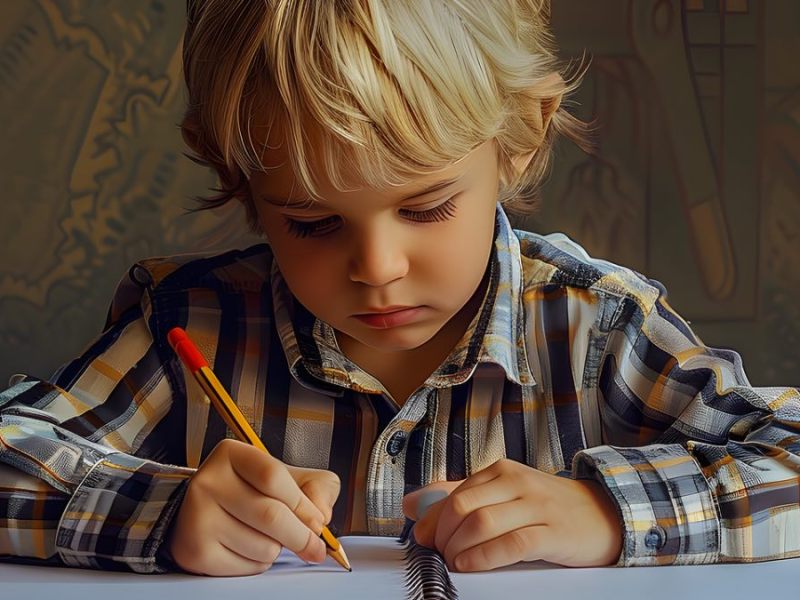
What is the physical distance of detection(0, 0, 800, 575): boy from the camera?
1.74 feet

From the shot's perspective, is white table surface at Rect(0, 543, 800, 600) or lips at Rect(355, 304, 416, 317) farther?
lips at Rect(355, 304, 416, 317)

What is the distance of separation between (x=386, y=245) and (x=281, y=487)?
0.14 metres

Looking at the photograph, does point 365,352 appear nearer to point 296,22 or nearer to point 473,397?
point 473,397

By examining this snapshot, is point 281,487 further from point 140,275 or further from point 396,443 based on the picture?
point 140,275

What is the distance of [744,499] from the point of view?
1.82ft

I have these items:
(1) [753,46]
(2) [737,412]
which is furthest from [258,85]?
(1) [753,46]

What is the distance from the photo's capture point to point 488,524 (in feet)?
1.65

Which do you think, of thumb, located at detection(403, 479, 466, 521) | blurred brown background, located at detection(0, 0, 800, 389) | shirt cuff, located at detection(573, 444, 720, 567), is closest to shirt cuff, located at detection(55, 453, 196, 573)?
thumb, located at detection(403, 479, 466, 521)

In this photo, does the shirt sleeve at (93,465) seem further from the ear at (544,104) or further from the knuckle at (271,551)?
the ear at (544,104)

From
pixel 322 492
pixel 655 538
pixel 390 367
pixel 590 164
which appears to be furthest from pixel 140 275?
pixel 590 164

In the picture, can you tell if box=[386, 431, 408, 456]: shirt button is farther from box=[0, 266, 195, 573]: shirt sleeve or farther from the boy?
box=[0, 266, 195, 573]: shirt sleeve

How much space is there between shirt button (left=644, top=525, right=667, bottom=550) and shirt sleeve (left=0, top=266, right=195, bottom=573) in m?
0.23

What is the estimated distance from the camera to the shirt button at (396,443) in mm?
688

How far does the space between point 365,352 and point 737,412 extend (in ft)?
0.76
